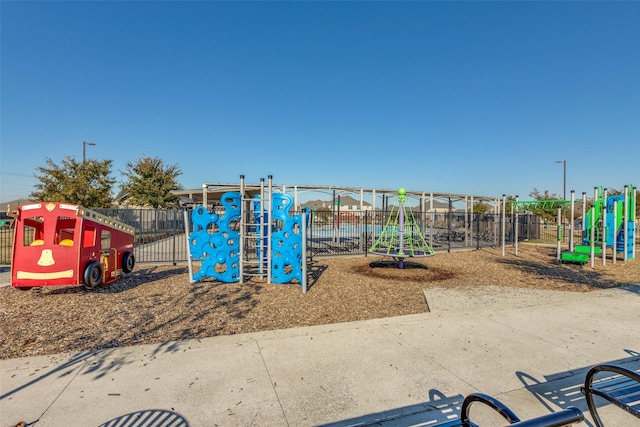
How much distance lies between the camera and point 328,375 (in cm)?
355

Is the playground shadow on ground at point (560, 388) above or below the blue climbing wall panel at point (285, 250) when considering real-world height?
below

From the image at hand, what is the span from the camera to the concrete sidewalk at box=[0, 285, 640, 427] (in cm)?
288

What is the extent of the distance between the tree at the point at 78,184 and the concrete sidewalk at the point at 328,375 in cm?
1599

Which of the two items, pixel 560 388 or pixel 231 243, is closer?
pixel 560 388

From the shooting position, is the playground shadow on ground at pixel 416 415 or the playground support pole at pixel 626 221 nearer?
the playground shadow on ground at pixel 416 415

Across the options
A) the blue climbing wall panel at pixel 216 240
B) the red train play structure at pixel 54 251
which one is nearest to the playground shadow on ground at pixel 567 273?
the blue climbing wall panel at pixel 216 240

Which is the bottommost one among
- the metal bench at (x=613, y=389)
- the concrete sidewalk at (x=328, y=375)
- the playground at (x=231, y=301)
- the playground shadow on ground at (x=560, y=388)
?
the playground at (x=231, y=301)

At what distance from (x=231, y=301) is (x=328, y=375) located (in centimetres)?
366

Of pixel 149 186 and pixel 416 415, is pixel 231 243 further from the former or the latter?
pixel 149 186

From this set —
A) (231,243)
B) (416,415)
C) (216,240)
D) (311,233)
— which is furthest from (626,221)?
(216,240)

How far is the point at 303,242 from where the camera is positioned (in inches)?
296

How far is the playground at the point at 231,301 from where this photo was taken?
4.90 metres

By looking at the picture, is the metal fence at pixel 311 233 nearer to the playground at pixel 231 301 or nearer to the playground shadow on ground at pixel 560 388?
the playground at pixel 231 301

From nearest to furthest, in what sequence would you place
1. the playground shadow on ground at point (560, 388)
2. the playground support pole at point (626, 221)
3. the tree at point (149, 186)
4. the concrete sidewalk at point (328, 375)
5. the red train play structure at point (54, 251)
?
the concrete sidewalk at point (328, 375), the playground shadow on ground at point (560, 388), the red train play structure at point (54, 251), the playground support pole at point (626, 221), the tree at point (149, 186)
